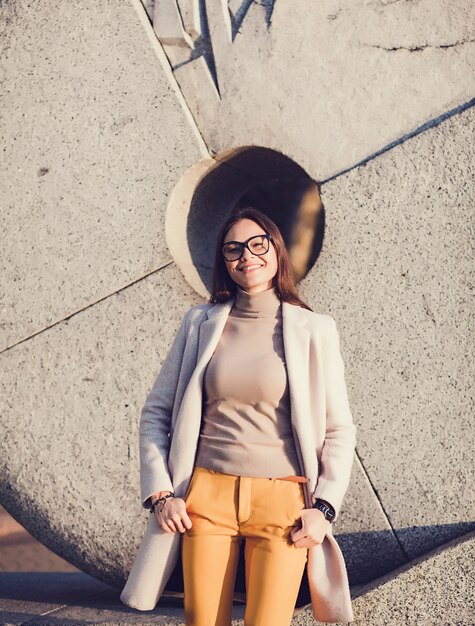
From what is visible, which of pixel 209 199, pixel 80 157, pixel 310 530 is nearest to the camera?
pixel 310 530

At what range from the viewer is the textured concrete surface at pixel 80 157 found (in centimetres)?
324

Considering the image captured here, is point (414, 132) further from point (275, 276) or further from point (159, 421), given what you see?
point (159, 421)

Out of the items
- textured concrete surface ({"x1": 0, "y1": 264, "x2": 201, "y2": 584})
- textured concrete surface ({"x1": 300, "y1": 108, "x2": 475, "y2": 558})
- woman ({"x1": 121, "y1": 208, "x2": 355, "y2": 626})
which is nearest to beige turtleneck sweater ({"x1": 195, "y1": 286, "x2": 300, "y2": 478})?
woman ({"x1": 121, "y1": 208, "x2": 355, "y2": 626})

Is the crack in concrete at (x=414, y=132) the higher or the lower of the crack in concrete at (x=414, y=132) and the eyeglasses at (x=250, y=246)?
the lower

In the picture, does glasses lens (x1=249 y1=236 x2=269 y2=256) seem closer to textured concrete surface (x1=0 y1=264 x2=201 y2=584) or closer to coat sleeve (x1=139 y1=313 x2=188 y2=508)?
coat sleeve (x1=139 y1=313 x2=188 y2=508)

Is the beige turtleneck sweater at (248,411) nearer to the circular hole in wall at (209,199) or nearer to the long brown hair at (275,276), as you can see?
the long brown hair at (275,276)

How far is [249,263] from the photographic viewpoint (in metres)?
2.22

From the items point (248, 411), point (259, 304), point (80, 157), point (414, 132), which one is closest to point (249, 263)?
point (259, 304)

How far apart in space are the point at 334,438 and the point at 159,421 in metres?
0.51

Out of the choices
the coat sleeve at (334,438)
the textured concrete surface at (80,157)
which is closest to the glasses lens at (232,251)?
the coat sleeve at (334,438)

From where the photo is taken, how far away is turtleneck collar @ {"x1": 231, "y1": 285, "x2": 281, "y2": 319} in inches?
89.1

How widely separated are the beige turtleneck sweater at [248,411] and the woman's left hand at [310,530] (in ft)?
0.39

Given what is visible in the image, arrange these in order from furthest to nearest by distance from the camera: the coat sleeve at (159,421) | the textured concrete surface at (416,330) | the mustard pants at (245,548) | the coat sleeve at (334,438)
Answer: the textured concrete surface at (416,330)
the coat sleeve at (159,421)
the coat sleeve at (334,438)
the mustard pants at (245,548)

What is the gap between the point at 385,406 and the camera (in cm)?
294
